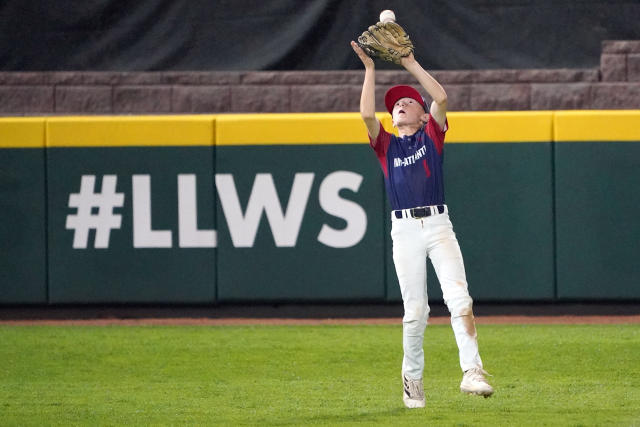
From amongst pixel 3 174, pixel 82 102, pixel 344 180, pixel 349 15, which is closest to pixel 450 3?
pixel 349 15

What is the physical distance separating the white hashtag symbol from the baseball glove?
4.39 metres

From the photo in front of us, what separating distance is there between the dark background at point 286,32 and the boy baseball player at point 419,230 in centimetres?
477

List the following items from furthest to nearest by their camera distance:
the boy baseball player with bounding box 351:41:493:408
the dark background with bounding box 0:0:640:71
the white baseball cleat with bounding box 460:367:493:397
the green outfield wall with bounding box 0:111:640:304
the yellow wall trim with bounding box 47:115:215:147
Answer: the dark background with bounding box 0:0:640:71
the yellow wall trim with bounding box 47:115:215:147
the green outfield wall with bounding box 0:111:640:304
the boy baseball player with bounding box 351:41:493:408
the white baseball cleat with bounding box 460:367:493:397

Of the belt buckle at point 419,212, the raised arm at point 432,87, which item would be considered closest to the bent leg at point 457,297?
the belt buckle at point 419,212

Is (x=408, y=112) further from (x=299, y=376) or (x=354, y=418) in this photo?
(x=299, y=376)

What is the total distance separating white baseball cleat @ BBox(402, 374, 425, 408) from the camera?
5.63m

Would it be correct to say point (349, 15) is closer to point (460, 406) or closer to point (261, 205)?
point (261, 205)

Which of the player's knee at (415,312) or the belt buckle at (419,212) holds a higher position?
the belt buckle at (419,212)

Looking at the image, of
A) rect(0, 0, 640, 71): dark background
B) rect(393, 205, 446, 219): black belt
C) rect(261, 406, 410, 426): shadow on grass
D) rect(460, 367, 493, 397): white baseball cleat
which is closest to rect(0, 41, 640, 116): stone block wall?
rect(0, 0, 640, 71): dark background

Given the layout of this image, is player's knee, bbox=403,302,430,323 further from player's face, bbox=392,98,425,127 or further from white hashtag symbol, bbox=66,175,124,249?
white hashtag symbol, bbox=66,175,124,249

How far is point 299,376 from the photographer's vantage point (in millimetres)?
6926

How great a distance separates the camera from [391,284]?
947 cm

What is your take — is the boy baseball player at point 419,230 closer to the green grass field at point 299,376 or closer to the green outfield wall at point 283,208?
the green grass field at point 299,376

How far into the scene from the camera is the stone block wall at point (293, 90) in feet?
33.4
